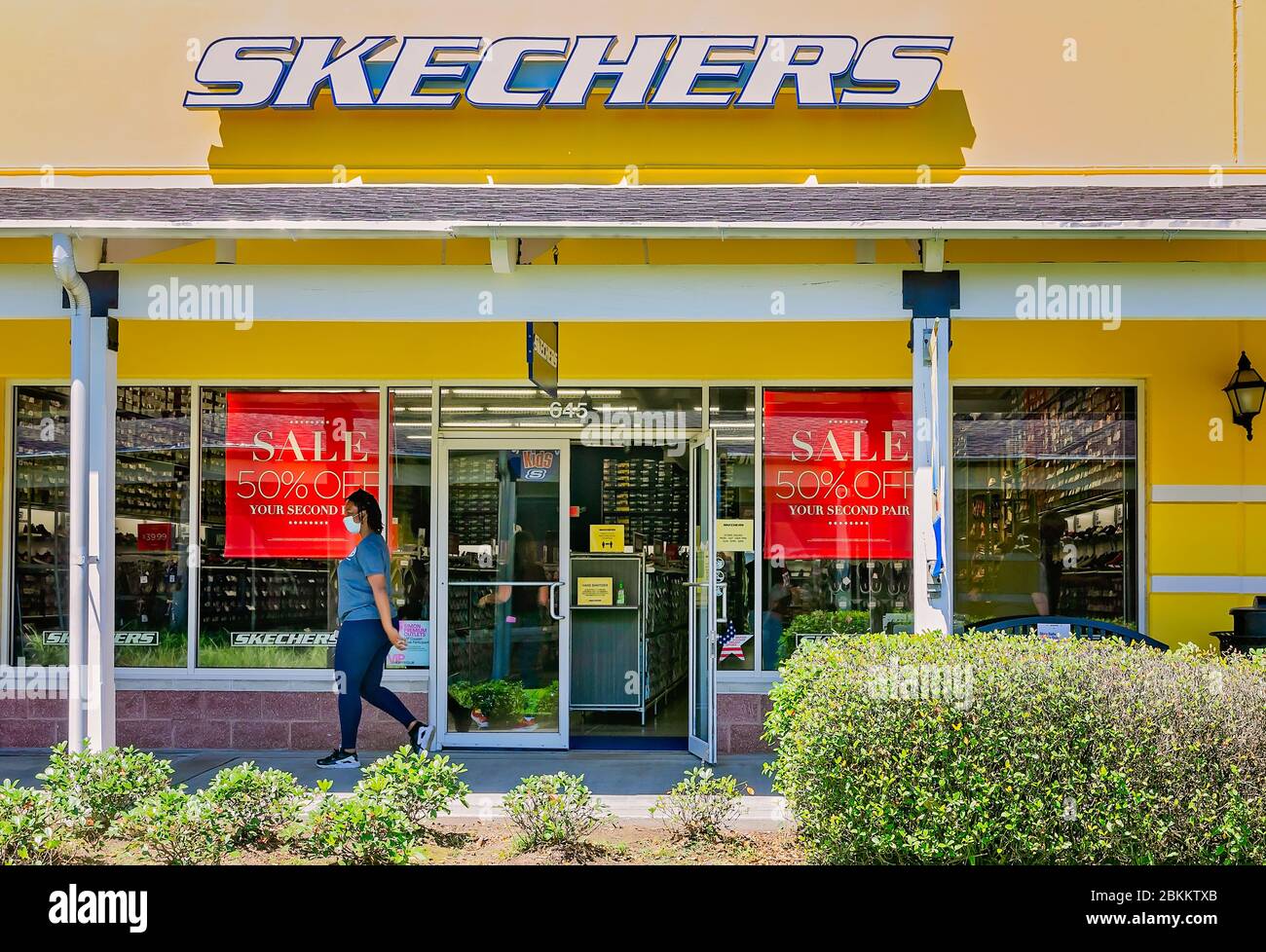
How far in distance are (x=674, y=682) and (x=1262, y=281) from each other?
19.2 feet

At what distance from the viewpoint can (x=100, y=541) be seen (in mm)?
6484

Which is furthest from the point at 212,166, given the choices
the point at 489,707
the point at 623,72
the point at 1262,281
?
the point at 1262,281

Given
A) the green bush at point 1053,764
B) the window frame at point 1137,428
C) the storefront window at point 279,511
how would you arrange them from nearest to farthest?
the green bush at point 1053,764 → the window frame at point 1137,428 → the storefront window at point 279,511

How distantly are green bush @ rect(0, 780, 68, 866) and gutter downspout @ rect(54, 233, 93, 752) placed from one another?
0.71 metres

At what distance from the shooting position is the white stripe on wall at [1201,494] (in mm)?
8266

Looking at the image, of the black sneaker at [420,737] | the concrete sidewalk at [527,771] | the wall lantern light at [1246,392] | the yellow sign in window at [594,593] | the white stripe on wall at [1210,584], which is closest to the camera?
the concrete sidewalk at [527,771]

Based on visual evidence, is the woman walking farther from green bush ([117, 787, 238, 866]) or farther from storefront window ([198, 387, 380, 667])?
green bush ([117, 787, 238, 866])

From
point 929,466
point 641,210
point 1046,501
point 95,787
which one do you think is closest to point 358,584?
point 95,787

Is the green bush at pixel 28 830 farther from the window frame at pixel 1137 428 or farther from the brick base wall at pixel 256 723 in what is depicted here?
the window frame at pixel 1137 428

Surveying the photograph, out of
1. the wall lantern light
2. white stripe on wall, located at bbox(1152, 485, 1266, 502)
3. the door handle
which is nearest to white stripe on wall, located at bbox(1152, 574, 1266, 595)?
white stripe on wall, located at bbox(1152, 485, 1266, 502)

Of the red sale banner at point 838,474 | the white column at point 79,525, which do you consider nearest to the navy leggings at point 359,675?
the white column at point 79,525

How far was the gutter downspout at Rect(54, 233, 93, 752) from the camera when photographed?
6387mm

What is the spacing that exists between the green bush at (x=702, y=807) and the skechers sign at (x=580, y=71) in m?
4.93
